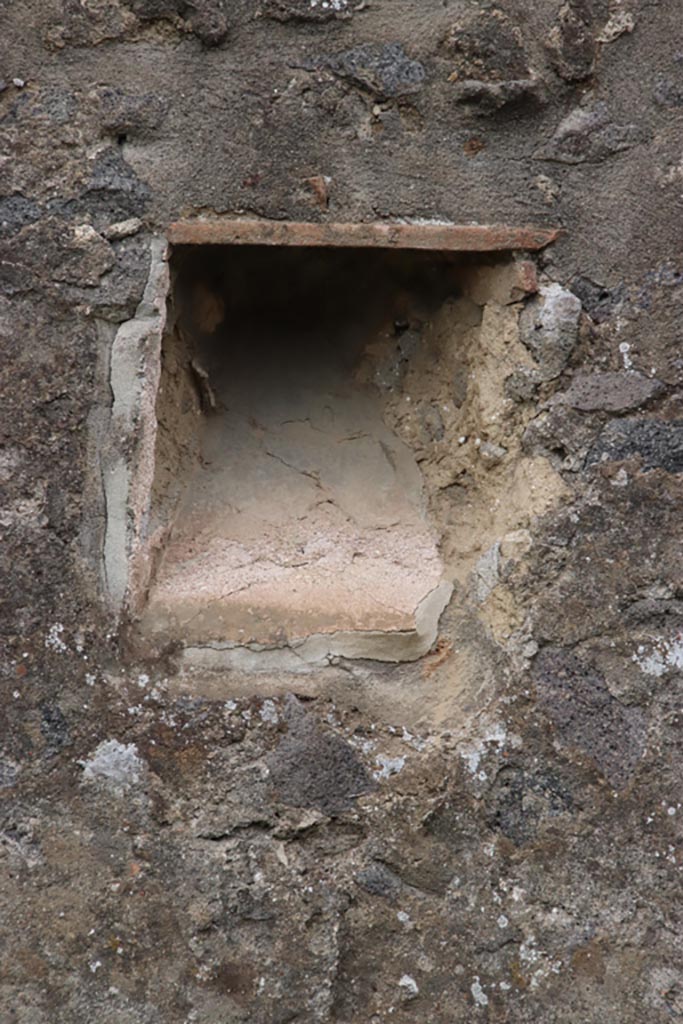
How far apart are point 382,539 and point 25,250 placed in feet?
2.70

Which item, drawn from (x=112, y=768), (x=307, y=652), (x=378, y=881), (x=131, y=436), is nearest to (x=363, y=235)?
(x=131, y=436)

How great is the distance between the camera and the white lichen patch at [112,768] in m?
1.69

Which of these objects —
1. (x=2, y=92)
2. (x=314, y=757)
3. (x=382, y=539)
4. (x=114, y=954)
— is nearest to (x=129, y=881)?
(x=114, y=954)

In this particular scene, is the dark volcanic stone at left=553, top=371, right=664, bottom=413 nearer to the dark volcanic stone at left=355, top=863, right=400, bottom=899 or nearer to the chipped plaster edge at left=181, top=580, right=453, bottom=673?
the chipped plaster edge at left=181, top=580, right=453, bottom=673

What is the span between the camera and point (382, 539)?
1909mm

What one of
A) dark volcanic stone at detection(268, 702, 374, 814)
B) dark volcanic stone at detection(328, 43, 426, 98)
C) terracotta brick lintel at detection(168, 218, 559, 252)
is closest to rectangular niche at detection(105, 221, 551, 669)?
terracotta brick lintel at detection(168, 218, 559, 252)

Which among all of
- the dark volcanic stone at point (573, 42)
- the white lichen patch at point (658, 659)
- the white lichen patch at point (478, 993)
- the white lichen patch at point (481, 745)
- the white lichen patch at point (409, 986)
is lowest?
the white lichen patch at point (409, 986)

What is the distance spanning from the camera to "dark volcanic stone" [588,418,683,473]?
1704mm

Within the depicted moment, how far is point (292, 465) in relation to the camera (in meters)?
1.96

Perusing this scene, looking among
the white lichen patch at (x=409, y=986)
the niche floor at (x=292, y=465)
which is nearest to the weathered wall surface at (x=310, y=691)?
the white lichen patch at (x=409, y=986)

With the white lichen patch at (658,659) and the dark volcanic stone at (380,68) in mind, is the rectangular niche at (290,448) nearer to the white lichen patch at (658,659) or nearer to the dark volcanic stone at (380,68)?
the dark volcanic stone at (380,68)

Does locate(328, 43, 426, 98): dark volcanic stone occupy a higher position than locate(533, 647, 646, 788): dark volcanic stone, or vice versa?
locate(328, 43, 426, 98): dark volcanic stone

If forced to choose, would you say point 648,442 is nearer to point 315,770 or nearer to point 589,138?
→ point 589,138

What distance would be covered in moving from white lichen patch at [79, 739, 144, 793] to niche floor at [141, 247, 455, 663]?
21 centimetres
